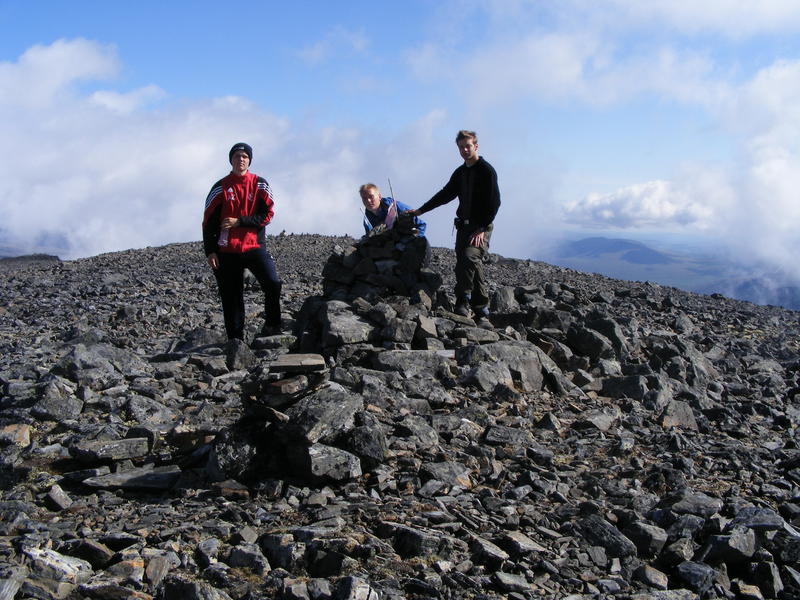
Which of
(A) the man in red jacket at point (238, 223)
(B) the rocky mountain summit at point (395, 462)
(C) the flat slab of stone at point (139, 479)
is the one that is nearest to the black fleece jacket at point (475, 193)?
(B) the rocky mountain summit at point (395, 462)

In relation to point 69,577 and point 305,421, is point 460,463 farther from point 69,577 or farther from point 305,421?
point 69,577

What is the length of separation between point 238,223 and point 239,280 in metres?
1.11

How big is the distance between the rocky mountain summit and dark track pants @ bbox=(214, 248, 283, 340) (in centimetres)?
61

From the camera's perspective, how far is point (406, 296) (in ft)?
43.5

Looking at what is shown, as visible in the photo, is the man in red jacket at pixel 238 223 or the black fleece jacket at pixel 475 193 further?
the black fleece jacket at pixel 475 193

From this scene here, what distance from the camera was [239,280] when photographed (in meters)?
11.3

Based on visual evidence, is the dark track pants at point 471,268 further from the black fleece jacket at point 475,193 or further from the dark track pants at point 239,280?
the dark track pants at point 239,280

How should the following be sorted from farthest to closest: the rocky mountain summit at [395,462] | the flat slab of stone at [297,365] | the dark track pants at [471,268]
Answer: the dark track pants at [471,268] < the flat slab of stone at [297,365] < the rocky mountain summit at [395,462]

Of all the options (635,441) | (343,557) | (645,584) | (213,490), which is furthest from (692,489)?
(213,490)

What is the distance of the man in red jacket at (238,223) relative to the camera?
10680 millimetres

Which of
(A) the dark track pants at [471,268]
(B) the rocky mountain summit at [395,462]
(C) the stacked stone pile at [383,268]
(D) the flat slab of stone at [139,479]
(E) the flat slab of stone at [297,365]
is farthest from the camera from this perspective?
(C) the stacked stone pile at [383,268]

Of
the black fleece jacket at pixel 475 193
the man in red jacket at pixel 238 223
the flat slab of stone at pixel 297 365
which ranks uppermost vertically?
the black fleece jacket at pixel 475 193

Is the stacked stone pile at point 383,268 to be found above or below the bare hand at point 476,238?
below

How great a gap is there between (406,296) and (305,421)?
268 inches
